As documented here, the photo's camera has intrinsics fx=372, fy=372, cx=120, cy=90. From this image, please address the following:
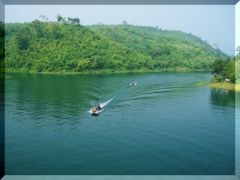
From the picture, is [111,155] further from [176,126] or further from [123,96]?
[123,96]

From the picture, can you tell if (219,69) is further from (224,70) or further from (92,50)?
(92,50)

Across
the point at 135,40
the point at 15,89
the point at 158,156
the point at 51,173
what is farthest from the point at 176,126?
the point at 135,40

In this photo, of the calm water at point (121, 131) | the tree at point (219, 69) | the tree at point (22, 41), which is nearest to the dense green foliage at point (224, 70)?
the tree at point (219, 69)

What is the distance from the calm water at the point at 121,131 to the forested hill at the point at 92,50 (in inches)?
272

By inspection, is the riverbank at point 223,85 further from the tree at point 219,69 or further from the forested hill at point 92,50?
the forested hill at point 92,50

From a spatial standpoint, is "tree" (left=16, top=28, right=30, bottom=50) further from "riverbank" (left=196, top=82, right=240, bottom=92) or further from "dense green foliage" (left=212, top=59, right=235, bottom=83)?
"dense green foliage" (left=212, top=59, right=235, bottom=83)

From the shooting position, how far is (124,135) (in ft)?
30.5

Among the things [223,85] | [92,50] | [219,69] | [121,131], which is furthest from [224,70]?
[92,50]

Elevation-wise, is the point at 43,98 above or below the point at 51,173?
above

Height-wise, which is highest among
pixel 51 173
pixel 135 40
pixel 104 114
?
pixel 135 40

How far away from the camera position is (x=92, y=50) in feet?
77.2

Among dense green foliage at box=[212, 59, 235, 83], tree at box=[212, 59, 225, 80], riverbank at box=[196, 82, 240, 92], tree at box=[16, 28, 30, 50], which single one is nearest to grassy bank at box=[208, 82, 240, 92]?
riverbank at box=[196, 82, 240, 92]

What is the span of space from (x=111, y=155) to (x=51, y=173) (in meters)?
1.37

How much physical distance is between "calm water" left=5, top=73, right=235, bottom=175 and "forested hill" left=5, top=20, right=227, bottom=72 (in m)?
6.91
